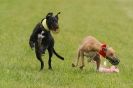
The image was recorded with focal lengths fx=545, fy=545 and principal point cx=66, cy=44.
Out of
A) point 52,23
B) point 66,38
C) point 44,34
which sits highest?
point 66,38

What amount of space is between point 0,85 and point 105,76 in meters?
3.35

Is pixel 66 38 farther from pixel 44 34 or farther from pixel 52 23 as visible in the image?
pixel 52 23

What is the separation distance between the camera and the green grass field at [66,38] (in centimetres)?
1152

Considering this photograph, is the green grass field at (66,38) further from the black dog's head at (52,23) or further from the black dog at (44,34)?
the black dog's head at (52,23)

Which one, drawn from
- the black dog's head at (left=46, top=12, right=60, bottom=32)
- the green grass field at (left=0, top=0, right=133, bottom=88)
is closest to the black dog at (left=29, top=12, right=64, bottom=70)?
the black dog's head at (left=46, top=12, right=60, bottom=32)

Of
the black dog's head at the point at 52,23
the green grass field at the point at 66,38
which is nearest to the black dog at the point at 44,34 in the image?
the black dog's head at the point at 52,23

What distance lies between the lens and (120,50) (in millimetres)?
20109

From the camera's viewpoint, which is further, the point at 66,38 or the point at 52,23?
the point at 66,38

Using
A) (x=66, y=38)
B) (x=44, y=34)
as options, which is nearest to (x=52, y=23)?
(x=44, y=34)

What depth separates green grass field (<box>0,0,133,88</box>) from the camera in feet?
37.8

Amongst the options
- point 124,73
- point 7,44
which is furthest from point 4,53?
point 124,73

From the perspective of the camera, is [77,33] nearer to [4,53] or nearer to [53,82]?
[4,53]

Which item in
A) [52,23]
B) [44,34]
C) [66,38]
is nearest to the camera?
[52,23]

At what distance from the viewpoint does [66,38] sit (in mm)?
22344
